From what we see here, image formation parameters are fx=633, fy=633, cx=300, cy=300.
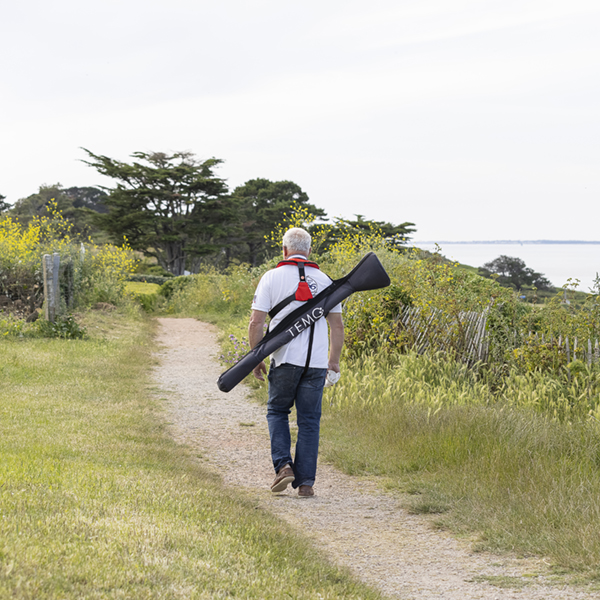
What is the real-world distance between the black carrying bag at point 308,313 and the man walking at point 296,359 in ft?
0.19

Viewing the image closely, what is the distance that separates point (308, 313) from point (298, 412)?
2.52ft

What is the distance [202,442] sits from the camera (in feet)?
20.6

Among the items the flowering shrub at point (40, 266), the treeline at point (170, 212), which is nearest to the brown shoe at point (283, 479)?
the flowering shrub at point (40, 266)

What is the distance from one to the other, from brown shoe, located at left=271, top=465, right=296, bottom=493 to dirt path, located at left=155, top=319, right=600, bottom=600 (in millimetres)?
80

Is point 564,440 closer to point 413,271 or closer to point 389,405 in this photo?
point 389,405

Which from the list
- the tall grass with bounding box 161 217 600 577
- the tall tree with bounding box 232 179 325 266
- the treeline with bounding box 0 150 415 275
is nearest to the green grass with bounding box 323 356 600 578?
the tall grass with bounding box 161 217 600 577

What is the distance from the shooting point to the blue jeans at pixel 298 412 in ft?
15.0

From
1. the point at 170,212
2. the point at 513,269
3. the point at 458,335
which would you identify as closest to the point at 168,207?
the point at 170,212

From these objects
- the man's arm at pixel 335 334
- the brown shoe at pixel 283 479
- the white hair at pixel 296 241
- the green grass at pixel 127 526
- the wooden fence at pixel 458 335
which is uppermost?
the white hair at pixel 296 241

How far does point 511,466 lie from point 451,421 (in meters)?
1.04

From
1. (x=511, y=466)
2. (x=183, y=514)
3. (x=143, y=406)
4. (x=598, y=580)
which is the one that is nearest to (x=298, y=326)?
(x=183, y=514)

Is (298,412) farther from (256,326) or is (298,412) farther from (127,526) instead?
(127,526)

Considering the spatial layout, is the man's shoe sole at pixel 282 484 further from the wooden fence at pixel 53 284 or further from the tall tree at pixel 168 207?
the tall tree at pixel 168 207

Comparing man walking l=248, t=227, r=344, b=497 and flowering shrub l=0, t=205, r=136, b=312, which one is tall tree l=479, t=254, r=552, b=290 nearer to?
flowering shrub l=0, t=205, r=136, b=312
